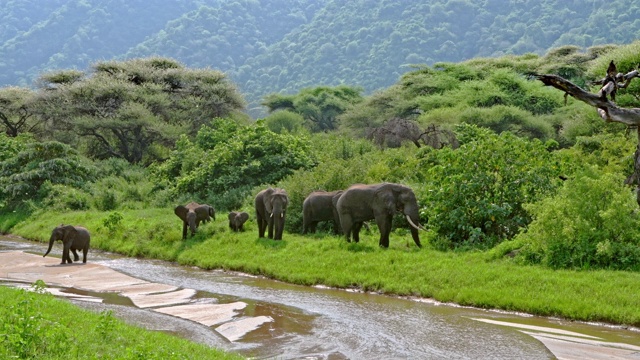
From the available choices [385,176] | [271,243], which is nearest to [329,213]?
[271,243]

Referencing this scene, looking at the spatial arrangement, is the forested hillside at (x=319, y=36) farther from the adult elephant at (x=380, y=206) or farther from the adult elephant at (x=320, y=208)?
the adult elephant at (x=380, y=206)

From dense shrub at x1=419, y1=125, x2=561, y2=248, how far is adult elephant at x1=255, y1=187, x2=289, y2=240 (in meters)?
4.59

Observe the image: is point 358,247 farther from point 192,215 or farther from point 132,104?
point 132,104

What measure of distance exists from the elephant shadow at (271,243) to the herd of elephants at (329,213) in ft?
1.04

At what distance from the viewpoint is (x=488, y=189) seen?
70.8 ft

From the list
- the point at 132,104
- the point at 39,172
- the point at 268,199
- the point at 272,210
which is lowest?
the point at 272,210

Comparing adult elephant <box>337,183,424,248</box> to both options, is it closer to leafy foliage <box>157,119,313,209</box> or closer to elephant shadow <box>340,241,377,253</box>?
elephant shadow <box>340,241,377,253</box>

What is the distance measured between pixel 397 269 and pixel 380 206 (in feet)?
9.07

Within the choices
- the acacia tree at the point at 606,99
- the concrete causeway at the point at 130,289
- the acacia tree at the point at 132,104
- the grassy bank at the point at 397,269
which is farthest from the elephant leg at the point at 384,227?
the acacia tree at the point at 132,104

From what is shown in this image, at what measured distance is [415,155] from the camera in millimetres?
28906

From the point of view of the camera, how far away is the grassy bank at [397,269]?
15.7 metres

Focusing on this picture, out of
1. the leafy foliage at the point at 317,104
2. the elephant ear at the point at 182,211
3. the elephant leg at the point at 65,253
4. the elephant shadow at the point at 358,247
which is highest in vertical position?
the leafy foliage at the point at 317,104

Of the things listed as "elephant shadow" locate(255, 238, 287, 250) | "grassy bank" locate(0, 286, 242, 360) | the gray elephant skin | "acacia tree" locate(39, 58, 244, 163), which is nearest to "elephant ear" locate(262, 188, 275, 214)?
"elephant shadow" locate(255, 238, 287, 250)

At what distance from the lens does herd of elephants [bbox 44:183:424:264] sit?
2167cm
